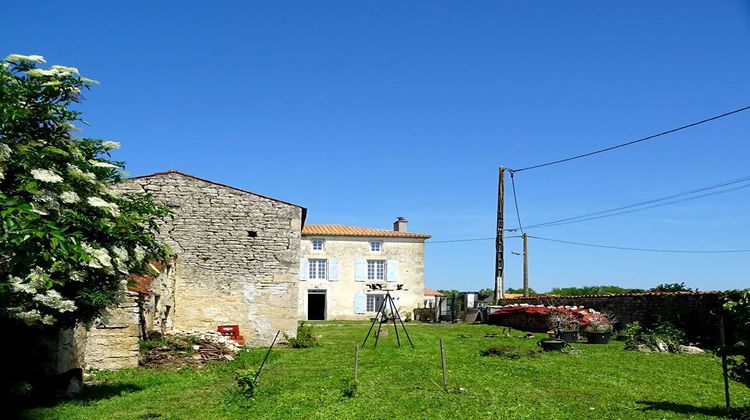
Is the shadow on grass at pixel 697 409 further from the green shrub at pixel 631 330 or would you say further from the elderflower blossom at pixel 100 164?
the green shrub at pixel 631 330

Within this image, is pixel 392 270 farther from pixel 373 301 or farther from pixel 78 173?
pixel 78 173

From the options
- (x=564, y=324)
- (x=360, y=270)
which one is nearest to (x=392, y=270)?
(x=360, y=270)

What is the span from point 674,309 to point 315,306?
25.7 meters

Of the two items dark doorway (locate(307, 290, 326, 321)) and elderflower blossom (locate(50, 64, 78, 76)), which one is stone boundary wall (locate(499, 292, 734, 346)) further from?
dark doorway (locate(307, 290, 326, 321))

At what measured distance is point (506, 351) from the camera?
17.0 m

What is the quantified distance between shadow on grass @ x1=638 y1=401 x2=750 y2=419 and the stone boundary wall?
25.9ft

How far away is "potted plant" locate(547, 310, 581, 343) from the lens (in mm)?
20984

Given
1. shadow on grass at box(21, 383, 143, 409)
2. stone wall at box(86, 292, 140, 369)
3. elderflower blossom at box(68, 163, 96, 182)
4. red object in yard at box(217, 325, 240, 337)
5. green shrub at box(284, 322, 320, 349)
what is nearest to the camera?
elderflower blossom at box(68, 163, 96, 182)

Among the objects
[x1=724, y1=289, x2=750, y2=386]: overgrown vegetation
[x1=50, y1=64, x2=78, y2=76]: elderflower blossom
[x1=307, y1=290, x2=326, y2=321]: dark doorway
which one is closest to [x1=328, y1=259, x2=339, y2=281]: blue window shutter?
[x1=307, y1=290, x2=326, y2=321]: dark doorway

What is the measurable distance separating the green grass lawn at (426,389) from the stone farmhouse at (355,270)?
23.6 metres

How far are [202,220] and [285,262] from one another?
3349 mm

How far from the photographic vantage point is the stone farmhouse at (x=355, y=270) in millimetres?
41219

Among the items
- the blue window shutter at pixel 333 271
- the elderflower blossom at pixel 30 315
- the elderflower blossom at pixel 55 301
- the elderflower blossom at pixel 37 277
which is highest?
the blue window shutter at pixel 333 271

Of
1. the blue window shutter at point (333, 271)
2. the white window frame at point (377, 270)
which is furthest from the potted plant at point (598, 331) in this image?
the blue window shutter at point (333, 271)
